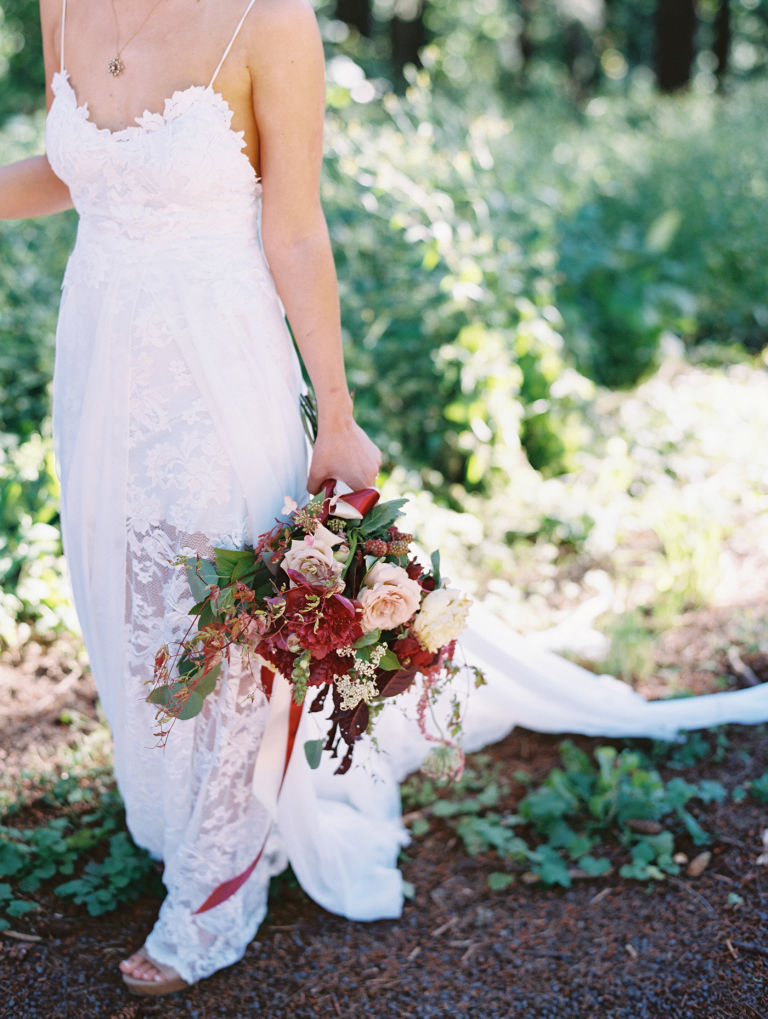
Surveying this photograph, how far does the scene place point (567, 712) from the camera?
2852mm

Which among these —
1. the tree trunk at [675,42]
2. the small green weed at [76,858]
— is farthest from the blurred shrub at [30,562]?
the tree trunk at [675,42]

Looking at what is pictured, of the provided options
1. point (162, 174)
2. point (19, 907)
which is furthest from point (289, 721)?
point (162, 174)

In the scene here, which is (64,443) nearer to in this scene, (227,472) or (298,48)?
(227,472)

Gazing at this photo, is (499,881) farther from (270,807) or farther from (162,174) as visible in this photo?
(162,174)

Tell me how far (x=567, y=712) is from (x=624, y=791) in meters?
0.30

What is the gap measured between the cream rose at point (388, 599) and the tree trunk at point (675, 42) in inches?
574

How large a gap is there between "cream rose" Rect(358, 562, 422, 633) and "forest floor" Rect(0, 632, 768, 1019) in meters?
0.98

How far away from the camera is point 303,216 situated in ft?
6.02

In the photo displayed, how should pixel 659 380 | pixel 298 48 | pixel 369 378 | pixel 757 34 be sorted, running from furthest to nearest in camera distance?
pixel 757 34 < pixel 659 380 < pixel 369 378 < pixel 298 48

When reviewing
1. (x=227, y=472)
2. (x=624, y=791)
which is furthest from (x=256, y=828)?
(x=624, y=791)

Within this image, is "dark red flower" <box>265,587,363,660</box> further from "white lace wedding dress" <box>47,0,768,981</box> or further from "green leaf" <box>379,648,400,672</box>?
"white lace wedding dress" <box>47,0,768,981</box>

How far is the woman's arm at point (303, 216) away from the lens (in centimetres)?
174

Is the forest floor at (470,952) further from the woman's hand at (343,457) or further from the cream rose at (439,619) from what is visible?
the woman's hand at (343,457)

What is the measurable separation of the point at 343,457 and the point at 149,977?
123 cm
